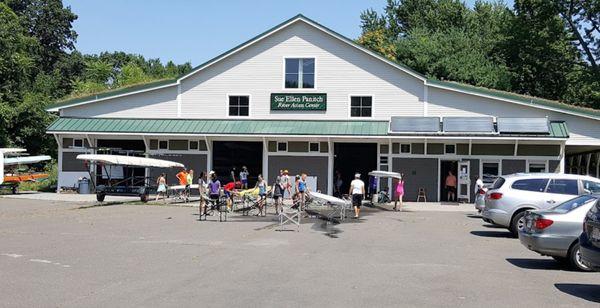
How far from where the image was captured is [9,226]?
696 inches

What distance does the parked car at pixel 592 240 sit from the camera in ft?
27.9

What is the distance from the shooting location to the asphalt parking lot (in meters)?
8.28

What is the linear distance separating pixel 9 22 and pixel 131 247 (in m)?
42.5

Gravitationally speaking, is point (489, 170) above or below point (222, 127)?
below

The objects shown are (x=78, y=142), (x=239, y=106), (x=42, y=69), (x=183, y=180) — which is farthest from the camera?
(x=42, y=69)

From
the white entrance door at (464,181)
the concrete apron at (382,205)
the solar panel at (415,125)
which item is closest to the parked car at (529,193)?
the concrete apron at (382,205)

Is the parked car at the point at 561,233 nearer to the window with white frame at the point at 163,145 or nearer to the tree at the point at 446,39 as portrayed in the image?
the window with white frame at the point at 163,145

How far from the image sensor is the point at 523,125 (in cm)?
3112

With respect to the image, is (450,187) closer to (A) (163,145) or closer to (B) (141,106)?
(A) (163,145)

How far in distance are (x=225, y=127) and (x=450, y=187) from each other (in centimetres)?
1242

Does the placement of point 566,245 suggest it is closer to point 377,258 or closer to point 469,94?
point 377,258

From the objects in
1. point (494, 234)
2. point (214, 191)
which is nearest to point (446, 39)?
point (214, 191)

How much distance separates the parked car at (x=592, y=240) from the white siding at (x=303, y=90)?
80.9ft

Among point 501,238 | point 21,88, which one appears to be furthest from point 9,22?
point 501,238
